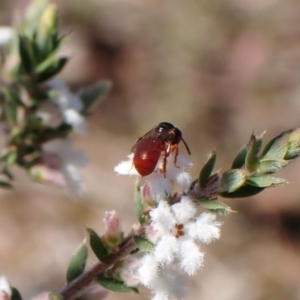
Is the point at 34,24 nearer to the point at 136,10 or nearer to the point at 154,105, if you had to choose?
the point at 154,105

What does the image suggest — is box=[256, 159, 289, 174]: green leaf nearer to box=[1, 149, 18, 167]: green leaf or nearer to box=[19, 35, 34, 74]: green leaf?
box=[19, 35, 34, 74]: green leaf

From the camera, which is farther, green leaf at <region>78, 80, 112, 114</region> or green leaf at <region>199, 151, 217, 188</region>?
green leaf at <region>78, 80, 112, 114</region>

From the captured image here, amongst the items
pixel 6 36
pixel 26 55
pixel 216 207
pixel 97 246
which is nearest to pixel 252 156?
pixel 216 207

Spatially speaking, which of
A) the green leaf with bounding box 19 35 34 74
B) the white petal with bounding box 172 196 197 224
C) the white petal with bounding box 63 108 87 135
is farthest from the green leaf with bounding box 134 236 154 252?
the green leaf with bounding box 19 35 34 74

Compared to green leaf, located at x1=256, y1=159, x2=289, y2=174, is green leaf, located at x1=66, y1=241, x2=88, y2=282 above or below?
above

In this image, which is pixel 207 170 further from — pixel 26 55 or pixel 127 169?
pixel 26 55

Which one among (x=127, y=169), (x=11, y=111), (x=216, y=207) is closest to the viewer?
(x=216, y=207)
